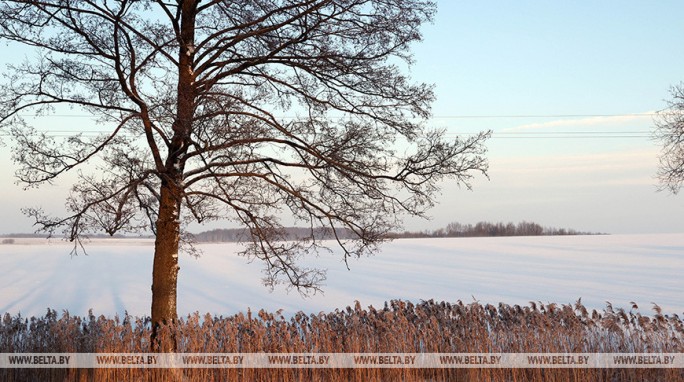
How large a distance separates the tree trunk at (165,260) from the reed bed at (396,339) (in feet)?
→ 1.18

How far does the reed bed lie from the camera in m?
8.33

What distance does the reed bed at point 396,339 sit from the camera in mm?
8328

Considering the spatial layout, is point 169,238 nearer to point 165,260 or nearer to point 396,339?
point 165,260

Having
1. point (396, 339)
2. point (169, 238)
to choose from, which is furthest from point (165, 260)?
point (396, 339)

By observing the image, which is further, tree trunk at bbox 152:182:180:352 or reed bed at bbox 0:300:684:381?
tree trunk at bbox 152:182:180:352

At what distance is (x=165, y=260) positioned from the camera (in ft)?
31.3

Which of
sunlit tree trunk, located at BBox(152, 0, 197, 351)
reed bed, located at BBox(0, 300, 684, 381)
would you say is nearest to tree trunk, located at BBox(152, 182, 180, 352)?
sunlit tree trunk, located at BBox(152, 0, 197, 351)

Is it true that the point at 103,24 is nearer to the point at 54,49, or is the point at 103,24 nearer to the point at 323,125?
the point at 54,49

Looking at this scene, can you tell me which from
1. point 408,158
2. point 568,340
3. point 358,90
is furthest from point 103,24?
point 568,340

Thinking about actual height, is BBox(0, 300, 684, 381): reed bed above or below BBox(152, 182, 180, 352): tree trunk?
below

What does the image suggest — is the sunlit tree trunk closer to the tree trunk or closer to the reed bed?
the tree trunk

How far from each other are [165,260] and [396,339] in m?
3.68

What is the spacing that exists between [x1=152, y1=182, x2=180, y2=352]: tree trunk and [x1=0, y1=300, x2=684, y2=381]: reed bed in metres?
0.36

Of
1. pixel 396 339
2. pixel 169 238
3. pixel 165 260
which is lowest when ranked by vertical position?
pixel 396 339
